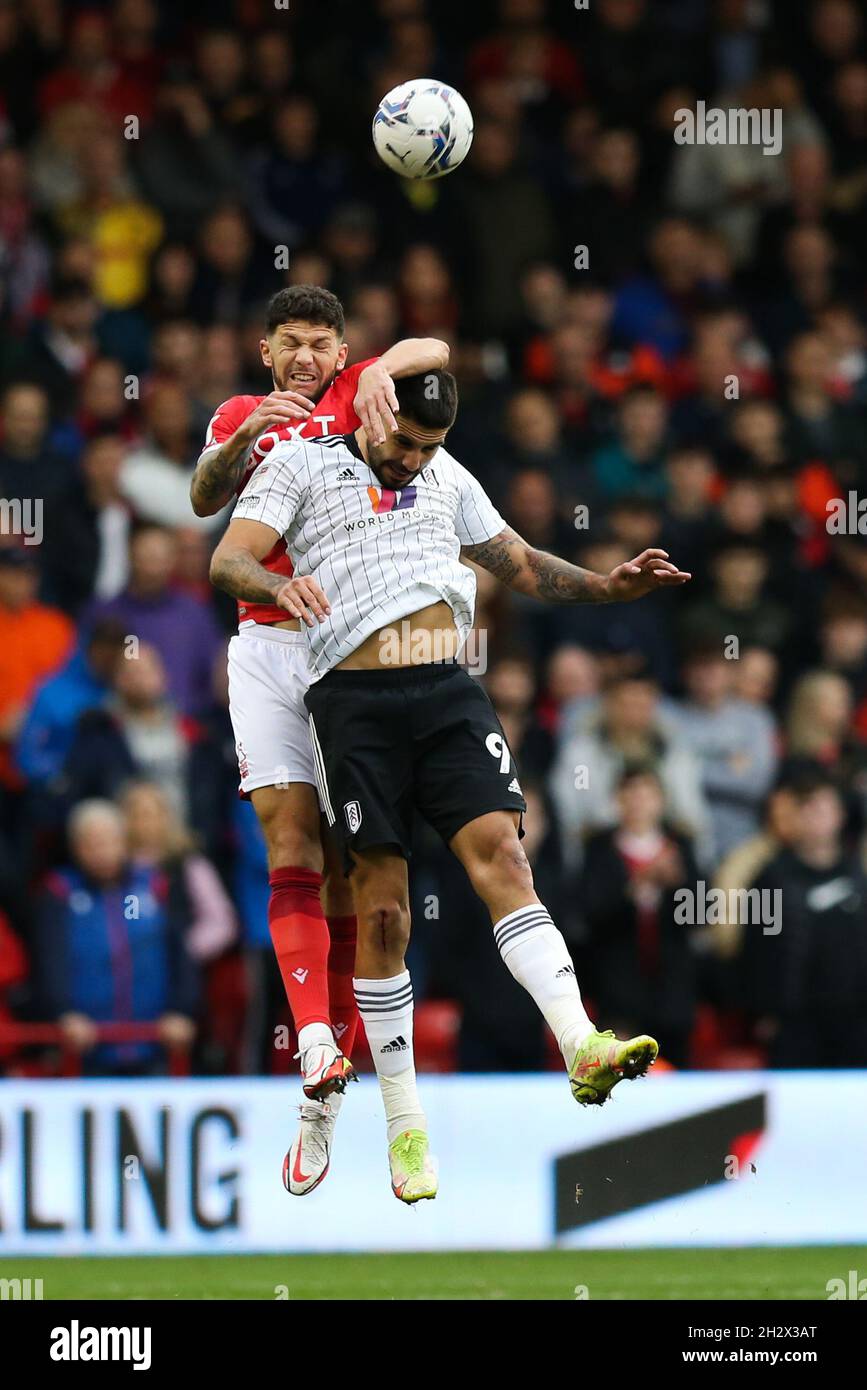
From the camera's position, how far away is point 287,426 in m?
8.77

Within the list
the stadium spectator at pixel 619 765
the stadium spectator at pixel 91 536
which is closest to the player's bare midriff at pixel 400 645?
the stadium spectator at pixel 619 765

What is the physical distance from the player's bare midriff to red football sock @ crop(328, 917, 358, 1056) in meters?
1.19

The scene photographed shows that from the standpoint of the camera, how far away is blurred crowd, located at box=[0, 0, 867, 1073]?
12.8 meters

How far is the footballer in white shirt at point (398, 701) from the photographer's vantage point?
8445 millimetres

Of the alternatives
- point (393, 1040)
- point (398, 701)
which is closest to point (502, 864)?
point (398, 701)

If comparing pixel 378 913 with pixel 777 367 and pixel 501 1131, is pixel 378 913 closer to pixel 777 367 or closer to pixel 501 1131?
pixel 501 1131

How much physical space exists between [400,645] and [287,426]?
90cm

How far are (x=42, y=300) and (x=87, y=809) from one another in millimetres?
4187

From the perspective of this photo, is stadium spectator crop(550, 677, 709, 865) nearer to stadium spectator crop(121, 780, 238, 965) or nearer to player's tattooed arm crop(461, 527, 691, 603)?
stadium spectator crop(121, 780, 238, 965)

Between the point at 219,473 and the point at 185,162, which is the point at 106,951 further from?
the point at 185,162

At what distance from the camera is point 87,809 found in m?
12.6

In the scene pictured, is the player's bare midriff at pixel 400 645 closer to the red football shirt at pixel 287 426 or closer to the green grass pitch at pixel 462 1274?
the red football shirt at pixel 287 426

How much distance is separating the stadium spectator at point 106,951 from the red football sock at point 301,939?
3.73m

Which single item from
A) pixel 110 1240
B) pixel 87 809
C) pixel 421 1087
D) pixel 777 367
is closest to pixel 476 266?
pixel 777 367
